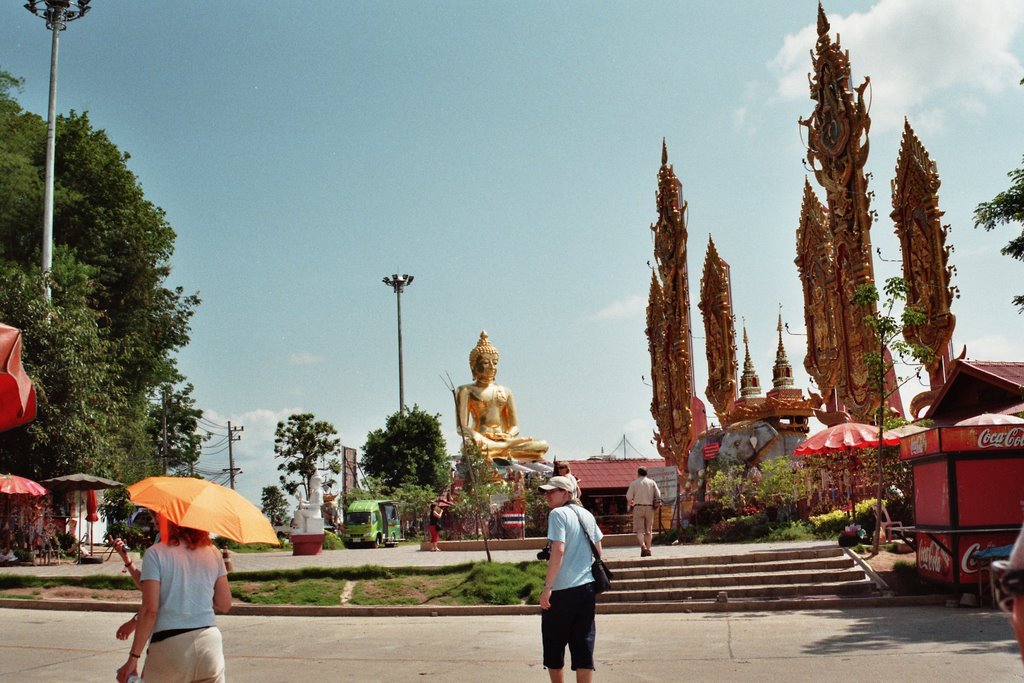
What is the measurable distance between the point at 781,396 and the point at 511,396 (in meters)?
12.0

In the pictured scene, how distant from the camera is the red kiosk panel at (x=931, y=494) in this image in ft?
40.1

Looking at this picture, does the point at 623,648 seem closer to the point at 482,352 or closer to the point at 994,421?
the point at 994,421

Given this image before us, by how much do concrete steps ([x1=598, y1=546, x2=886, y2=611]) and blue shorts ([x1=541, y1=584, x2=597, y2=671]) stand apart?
677 centimetres

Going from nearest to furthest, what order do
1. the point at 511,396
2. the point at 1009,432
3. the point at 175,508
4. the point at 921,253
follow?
1. the point at 175,508
2. the point at 1009,432
3. the point at 921,253
4. the point at 511,396

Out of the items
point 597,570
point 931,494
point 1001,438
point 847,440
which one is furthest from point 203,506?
point 847,440

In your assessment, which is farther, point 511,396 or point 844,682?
point 511,396

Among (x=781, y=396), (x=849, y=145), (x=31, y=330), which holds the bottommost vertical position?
(x=781, y=396)

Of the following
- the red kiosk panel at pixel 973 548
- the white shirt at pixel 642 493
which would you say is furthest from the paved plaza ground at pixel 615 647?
the white shirt at pixel 642 493

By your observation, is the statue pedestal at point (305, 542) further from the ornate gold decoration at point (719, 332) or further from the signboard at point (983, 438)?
the signboard at point (983, 438)

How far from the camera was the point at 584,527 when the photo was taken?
23.7ft

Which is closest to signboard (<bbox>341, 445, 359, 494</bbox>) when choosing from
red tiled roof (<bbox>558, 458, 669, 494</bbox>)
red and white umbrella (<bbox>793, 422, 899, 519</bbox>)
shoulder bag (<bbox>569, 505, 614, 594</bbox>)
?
red tiled roof (<bbox>558, 458, 669, 494</bbox>)

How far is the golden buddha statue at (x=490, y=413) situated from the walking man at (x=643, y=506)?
18001 mm

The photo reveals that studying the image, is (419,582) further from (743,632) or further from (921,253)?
(921,253)

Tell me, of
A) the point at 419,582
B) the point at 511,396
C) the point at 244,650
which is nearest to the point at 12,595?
the point at 419,582
